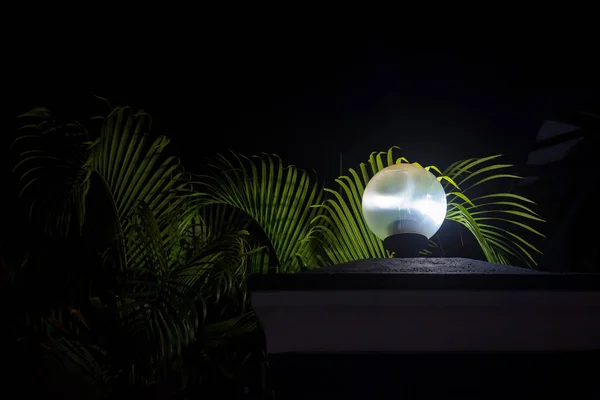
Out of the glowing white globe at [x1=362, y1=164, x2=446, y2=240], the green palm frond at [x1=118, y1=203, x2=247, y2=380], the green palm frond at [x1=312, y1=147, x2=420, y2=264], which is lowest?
the green palm frond at [x1=118, y1=203, x2=247, y2=380]

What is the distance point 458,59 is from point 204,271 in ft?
8.81

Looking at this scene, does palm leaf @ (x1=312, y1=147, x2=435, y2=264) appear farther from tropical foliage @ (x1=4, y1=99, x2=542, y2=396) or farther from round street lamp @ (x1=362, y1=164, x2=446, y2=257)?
round street lamp @ (x1=362, y1=164, x2=446, y2=257)

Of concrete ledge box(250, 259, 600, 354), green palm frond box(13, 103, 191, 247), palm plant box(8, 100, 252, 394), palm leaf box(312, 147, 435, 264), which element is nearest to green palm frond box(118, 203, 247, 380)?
palm plant box(8, 100, 252, 394)

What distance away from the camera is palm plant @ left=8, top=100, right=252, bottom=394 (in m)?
2.52

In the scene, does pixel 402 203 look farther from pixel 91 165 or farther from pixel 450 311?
pixel 91 165

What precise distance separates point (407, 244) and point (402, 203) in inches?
11.7

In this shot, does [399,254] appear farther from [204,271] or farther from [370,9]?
[370,9]

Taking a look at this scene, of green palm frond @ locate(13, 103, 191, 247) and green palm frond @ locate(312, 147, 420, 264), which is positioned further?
green palm frond @ locate(312, 147, 420, 264)

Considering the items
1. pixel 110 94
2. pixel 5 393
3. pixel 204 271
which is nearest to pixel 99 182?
pixel 204 271

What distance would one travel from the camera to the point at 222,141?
4.54 metres

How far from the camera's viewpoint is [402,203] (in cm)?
191

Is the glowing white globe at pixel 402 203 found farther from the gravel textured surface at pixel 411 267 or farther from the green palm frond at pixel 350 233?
the green palm frond at pixel 350 233

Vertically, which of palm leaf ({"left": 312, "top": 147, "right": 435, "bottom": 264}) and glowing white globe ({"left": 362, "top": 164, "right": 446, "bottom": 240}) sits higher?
glowing white globe ({"left": 362, "top": 164, "right": 446, "bottom": 240})

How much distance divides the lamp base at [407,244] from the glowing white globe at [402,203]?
0.57ft
